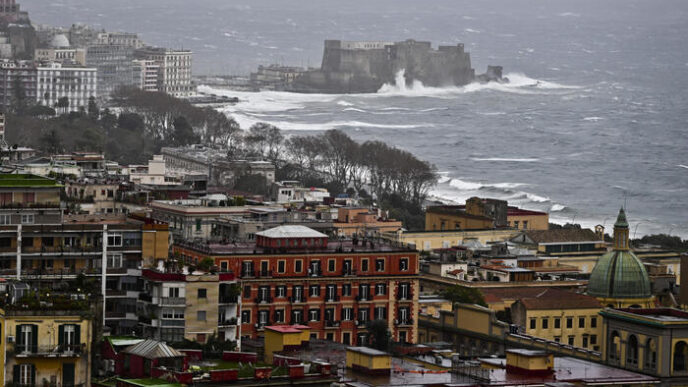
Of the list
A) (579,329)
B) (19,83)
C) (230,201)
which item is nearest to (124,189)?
(230,201)

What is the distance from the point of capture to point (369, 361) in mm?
55219

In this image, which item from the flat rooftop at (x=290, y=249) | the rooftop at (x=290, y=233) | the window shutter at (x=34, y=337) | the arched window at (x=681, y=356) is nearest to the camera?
the window shutter at (x=34, y=337)

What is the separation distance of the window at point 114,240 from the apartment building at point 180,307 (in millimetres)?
2313

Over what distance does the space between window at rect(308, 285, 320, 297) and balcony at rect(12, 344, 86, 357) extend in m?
24.0

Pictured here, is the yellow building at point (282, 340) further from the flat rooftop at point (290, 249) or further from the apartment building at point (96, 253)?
the flat rooftop at point (290, 249)

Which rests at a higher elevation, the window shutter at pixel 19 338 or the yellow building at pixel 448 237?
the window shutter at pixel 19 338

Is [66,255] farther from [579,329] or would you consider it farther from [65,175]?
[65,175]

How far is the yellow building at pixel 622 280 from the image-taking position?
2960 inches

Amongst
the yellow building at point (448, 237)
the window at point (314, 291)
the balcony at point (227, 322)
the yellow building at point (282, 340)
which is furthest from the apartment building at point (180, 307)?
the yellow building at point (448, 237)

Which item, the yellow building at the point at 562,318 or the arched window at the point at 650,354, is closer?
the arched window at the point at 650,354

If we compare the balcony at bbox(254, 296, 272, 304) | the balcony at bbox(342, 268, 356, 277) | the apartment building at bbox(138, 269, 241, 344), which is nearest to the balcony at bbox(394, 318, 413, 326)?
the balcony at bbox(342, 268, 356, 277)

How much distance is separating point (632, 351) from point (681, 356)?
135 centimetres

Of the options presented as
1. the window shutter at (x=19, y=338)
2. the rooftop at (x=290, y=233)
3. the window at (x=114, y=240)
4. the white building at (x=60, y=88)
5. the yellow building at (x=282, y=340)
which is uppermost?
the window at (x=114, y=240)

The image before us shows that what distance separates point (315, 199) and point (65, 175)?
21.0m
